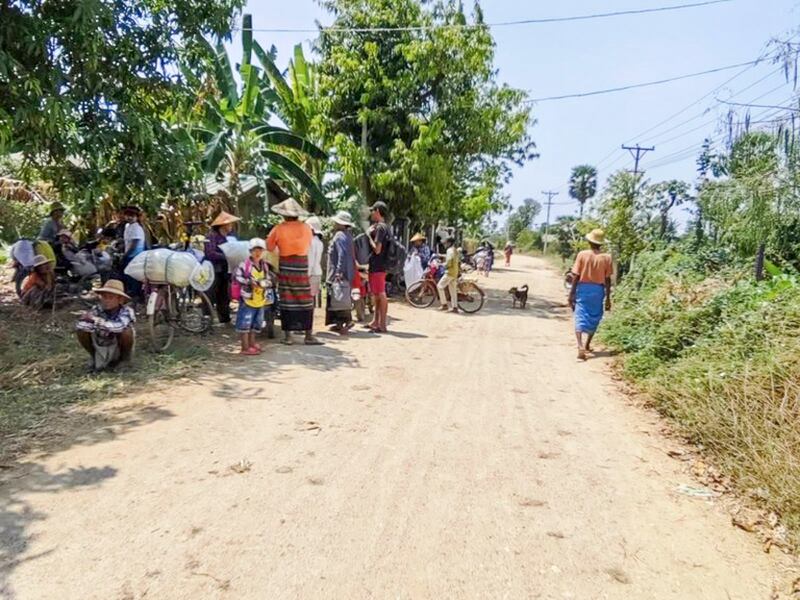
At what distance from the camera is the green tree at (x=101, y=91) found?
17.7 feet

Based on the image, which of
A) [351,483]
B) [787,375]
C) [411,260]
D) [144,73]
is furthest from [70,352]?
[411,260]

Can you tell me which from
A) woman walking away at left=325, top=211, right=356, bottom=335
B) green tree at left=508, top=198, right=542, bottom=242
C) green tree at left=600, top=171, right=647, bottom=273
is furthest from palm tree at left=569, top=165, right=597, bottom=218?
woman walking away at left=325, top=211, right=356, bottom=335

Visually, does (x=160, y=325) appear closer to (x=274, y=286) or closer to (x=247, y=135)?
(x=274, y=286)

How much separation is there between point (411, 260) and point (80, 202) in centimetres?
Result: 692

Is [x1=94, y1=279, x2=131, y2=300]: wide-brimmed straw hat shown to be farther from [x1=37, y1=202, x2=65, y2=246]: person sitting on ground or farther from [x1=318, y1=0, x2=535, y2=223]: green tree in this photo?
[x1=318, y1=0, x2=535, y2=223]: green tree

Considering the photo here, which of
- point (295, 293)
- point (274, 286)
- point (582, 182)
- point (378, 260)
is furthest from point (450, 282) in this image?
point (582, 182)

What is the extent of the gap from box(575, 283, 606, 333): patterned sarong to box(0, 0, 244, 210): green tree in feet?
17.7

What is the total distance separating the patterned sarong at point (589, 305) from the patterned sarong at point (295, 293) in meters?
3.54

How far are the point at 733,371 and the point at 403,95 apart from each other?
34.1 feet

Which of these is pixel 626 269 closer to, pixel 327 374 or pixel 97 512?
pixel 327 374

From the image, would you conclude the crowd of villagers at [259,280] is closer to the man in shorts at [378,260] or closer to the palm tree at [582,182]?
the man in shorts at [378,260]

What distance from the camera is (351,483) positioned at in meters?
3.43

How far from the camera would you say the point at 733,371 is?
4562mm

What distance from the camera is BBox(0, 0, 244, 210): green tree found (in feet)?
17.7
